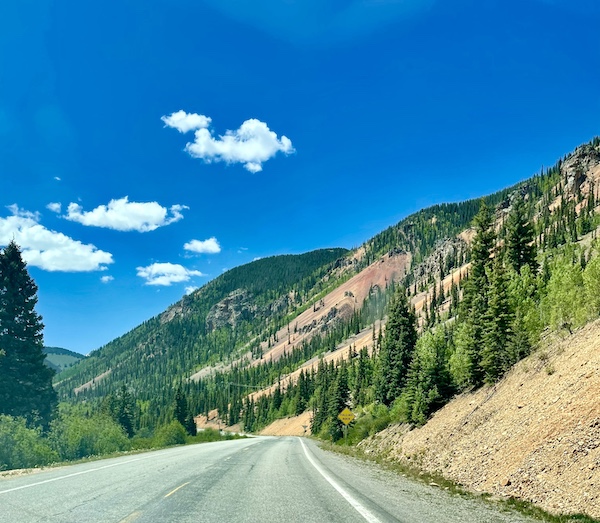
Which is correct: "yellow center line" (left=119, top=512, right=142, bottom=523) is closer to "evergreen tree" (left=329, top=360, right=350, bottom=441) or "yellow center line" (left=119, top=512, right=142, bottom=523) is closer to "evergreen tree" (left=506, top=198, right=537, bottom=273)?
"evergreen tree" (left=329, top=360, right=350, bottom=441)

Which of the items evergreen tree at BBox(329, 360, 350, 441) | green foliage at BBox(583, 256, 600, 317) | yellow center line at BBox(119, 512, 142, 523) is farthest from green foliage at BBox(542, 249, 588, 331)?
evergreen tree at BBox(329, 360, 350, 441)

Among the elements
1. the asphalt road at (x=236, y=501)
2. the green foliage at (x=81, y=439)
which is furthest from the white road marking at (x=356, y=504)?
the green foliage at (x=81, y=439)

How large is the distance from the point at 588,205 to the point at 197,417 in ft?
585

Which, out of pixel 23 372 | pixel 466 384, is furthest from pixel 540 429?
pixel 23 372

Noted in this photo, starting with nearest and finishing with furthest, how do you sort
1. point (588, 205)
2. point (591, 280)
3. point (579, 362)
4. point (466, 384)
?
point (579, 362) → point (591, 280) → point (466, 384) → point (588, 205)

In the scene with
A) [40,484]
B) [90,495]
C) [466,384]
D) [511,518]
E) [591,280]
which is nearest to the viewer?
[511,518]

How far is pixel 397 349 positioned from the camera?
5097cm

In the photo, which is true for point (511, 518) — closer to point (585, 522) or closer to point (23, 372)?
point (585, 522)

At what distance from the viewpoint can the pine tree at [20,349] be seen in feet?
142

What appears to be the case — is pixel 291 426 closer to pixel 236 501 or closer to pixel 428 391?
pixel 428 391

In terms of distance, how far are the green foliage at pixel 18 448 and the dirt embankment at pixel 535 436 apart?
31.1 metres

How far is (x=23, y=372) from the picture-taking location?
44.3 meters

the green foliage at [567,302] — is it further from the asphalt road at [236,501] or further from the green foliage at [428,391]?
the asphalt road at [236,501]

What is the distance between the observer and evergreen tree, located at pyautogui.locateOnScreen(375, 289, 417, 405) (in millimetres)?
49094
